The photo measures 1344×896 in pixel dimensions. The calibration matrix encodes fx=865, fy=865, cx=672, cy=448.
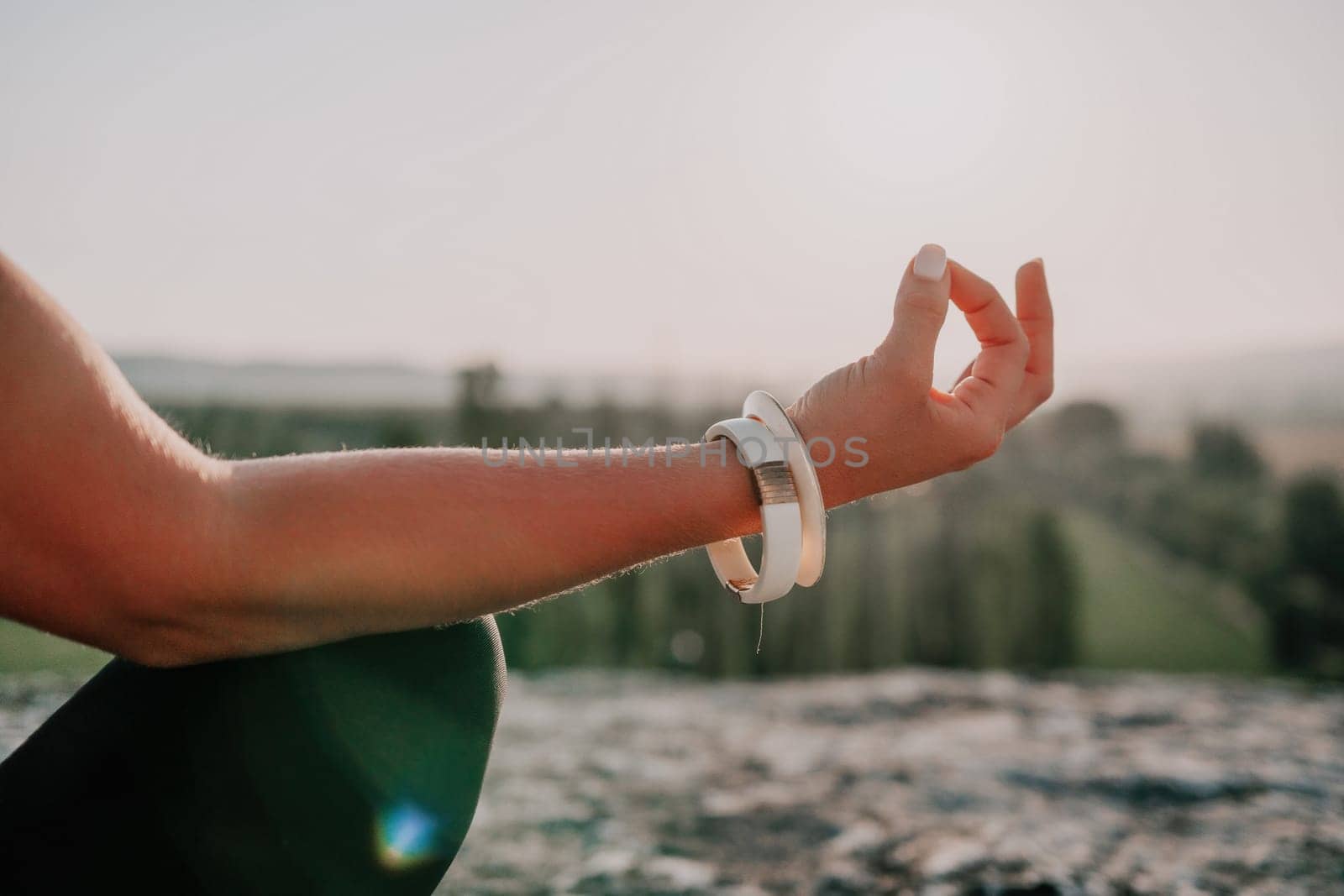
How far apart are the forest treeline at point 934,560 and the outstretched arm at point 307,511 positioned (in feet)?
11.9

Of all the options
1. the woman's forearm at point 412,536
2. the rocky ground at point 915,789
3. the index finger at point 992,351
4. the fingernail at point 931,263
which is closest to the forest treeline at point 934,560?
the rocky ground at point 915,789

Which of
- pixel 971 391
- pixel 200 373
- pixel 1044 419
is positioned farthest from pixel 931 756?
pixel 200 373

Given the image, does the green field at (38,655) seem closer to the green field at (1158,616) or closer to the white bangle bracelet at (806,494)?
the white bangle bracelet at (806,494)

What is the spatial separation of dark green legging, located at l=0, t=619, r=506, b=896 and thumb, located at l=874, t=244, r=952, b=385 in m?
0.69

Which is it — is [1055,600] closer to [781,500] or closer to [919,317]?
[919,317]

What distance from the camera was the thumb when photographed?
1.12 metres

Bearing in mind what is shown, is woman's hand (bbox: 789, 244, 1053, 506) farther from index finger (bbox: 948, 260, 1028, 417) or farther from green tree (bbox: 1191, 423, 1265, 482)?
green tree (bbox: 1191, 423, 1265, 482)

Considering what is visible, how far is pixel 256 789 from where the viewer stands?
90 centimetres

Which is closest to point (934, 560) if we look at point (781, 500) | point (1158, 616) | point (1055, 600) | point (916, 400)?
point (1055, 600)

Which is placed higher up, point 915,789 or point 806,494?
point 806,494

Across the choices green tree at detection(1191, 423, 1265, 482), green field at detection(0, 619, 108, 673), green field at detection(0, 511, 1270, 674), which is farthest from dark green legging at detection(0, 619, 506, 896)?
green tree at detection(1191, 423, 1265, 482)

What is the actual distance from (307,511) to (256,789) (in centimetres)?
32

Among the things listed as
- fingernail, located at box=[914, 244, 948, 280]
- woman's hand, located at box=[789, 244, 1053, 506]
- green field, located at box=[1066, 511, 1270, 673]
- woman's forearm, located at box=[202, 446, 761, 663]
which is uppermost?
fingernail, located at box=[914, 244, 948, 280]

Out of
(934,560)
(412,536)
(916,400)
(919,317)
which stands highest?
(919,317)
